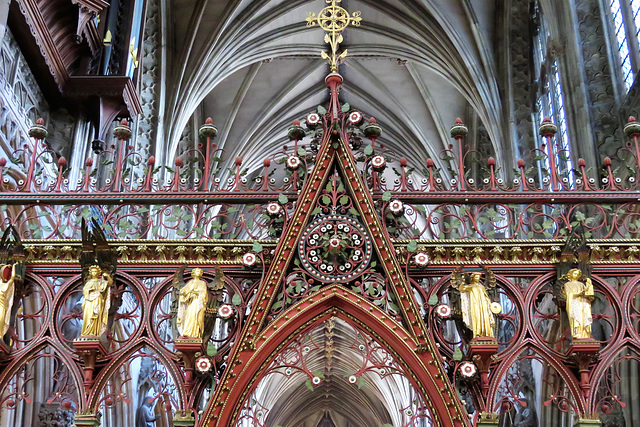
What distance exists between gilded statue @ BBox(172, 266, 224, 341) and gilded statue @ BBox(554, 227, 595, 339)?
9.05ft

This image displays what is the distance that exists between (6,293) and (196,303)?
5.03 ft

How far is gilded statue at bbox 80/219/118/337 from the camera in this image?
6422 millimetres

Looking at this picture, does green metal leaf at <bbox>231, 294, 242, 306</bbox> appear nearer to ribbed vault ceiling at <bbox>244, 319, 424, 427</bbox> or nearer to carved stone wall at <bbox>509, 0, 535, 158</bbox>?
carved stone wall at <bbox>509, 0, 535, 158</bbox>

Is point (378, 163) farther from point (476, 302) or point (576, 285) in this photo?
point (576, 285)

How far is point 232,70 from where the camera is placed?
2178 centimetres

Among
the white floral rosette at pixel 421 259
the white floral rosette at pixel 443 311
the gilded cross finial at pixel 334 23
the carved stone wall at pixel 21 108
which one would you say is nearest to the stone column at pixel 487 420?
the white floral rosette at pixel 443 311

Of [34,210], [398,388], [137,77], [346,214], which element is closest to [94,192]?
[346,214]

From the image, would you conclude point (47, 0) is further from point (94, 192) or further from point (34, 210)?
point (94, 192)

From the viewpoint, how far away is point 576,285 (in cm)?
652

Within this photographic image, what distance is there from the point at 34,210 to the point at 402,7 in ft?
43.0

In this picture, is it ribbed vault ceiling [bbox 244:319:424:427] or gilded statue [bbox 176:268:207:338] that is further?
ribbed vault ceiling [bbox 244:319:424:427]

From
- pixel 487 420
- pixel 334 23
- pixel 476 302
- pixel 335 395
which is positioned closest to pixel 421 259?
pixel 476 302

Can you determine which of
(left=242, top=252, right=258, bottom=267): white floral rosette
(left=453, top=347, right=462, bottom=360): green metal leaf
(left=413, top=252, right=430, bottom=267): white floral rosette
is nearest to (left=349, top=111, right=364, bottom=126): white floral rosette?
(left=413, top=252, right=430, bottom=267): white floral rosette

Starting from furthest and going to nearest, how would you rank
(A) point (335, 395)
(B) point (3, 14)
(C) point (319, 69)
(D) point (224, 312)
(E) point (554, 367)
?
(A) point (335, 395)
(C) point (319, 69)
(B) point (3, 14)
(D) point (224, 312)
(E) point (554, 367)
